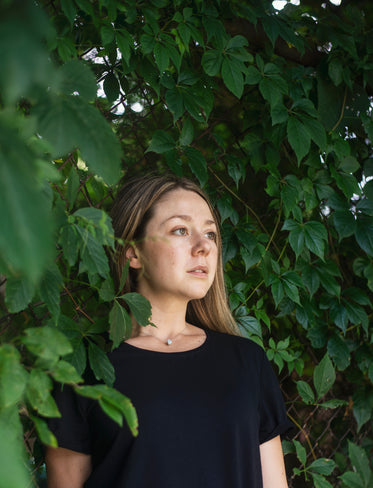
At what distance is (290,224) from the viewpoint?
5.13ft

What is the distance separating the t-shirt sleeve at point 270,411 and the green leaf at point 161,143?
0.66 m

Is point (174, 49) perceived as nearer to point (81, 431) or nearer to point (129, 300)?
point (129, 300)

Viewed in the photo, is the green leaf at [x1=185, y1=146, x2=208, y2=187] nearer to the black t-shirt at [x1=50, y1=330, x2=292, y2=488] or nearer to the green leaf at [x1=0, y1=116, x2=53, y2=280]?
the black t-shirt at [x1=50, y1=330, x2=292, y2=488]

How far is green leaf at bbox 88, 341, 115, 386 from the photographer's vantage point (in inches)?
41.4

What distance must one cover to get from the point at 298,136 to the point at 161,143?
0.41 m

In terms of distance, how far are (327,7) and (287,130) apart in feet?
2.43

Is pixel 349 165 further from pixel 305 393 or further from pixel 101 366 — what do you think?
pixel 101 366

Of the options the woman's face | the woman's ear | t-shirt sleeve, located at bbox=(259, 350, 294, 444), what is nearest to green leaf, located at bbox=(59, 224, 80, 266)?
the woman's face

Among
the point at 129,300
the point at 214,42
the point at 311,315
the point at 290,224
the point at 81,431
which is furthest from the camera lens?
the point at 311,315

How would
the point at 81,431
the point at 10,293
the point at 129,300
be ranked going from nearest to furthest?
the point at 10,293 < the point at 129,300 < the point at 81,431

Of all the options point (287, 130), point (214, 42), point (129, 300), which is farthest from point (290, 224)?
point (129, 300)

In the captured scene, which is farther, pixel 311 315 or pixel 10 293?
pixel 311 315

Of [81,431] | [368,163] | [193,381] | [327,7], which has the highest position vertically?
[327,7]

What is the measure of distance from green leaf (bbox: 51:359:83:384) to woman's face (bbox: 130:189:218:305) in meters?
0.64
